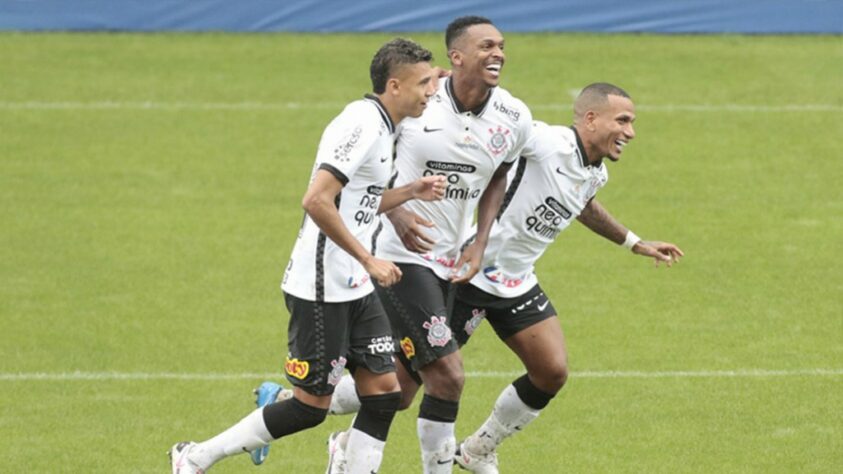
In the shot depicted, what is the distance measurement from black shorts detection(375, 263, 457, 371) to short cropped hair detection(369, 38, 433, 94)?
A: 117 cm

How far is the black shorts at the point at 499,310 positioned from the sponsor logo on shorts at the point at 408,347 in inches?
23.9

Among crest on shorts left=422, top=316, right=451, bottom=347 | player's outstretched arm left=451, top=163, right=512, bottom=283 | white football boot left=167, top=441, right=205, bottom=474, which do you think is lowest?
white football boot left=167, top=441, right=205, bottom=474

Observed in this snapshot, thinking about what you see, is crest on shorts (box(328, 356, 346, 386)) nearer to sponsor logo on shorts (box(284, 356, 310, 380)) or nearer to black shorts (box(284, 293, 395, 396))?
black shorts (box(284, 293, 395, 396))

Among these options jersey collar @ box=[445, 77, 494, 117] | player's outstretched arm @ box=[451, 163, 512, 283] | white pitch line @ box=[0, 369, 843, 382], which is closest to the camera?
player's outstretched arm @ box=[451, 163, 512, 283]

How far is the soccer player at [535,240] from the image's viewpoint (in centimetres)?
968

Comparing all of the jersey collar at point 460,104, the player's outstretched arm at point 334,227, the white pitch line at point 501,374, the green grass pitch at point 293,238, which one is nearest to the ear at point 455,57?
the jersey collar at point 460,104

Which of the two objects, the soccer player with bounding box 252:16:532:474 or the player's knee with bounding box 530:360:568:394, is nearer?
the soccer player with bounding box 252:16:532:474

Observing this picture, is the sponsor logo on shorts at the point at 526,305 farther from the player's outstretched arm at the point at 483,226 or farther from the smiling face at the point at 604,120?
the smiling face at the point at 604,120

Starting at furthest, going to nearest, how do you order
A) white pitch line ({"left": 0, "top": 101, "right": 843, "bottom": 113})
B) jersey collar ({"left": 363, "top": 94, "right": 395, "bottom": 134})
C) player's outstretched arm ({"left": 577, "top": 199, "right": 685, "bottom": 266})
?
white pitch line ({"left": 0, "top": 101, "right": 843, "bottom": 113}) → player's outstretched arm ({"left": 577, "top": 199, "right": 685, "bottom": 266}) → jersey collar ({"left": 363, "top": 94, "right": 395, "bottom": 134})

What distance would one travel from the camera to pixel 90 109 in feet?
64.0

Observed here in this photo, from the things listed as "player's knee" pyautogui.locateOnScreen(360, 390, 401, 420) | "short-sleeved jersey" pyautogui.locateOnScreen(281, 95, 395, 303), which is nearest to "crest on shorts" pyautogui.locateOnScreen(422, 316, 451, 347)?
"player's knee" pyautogui.locateOnScreen(360, 390, 401, 420)

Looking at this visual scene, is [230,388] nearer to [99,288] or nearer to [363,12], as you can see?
[99,288]

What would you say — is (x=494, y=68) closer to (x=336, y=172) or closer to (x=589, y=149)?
(x=589, y=149)

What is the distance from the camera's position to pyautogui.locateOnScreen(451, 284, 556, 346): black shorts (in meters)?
9.72
